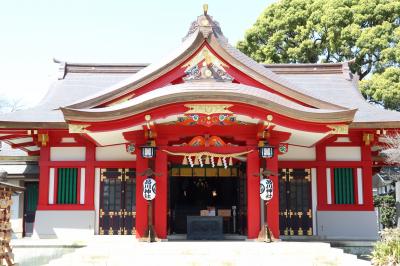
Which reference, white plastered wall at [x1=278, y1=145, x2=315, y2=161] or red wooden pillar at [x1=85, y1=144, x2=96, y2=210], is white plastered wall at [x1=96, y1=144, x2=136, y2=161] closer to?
red wooden pillar at [x1=85, y1=144, x2=96, y2=210]

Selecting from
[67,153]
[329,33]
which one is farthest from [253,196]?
[329,33]

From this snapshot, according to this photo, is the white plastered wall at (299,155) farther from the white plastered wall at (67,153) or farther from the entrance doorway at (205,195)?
the white plastered wall at (67,153)

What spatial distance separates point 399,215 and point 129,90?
424 inches

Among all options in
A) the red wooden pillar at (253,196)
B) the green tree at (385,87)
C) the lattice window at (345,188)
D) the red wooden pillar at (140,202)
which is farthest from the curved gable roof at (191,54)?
the green tree at (385,87)

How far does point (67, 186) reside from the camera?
16.6 m

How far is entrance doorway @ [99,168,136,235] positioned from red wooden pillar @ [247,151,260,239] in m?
4.20

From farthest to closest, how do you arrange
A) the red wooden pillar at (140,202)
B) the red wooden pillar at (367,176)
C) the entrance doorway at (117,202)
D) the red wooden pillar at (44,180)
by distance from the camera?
the red wooden pillar at (367,176) < the entrance doorway at (117,202) < the red wooden pillar at (44,180) < the red wooden pillar at (140,202)

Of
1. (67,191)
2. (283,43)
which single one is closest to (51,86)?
(67,191)

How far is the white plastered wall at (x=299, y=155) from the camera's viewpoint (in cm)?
1691

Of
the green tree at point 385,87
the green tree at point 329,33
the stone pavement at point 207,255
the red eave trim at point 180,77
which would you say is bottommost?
the stone pavement at point 207,255

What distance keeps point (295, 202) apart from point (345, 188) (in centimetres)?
173

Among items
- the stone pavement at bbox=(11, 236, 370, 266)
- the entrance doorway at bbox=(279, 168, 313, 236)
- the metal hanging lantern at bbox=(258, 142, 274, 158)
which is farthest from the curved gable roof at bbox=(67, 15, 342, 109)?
the stone pavement at bbox=(11, 236, 370, 266)

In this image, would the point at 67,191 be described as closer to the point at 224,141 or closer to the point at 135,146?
the point at 135,146

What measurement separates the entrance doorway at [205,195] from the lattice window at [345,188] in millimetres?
3223
